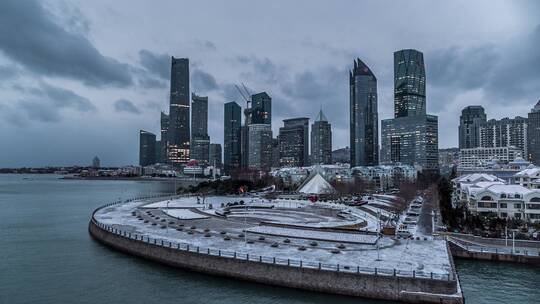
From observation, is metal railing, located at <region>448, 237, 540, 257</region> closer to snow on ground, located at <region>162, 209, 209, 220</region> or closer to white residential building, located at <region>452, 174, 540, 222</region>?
white residential building, located at <region>452, 174, 540, 222</region>

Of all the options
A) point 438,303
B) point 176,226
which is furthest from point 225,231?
point 438,303

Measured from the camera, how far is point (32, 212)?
8975 cm

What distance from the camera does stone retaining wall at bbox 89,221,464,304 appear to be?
29.5m

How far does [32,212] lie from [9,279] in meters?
59.7

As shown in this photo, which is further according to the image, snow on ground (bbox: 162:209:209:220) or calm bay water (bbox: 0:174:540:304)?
snow on ground (bbox: 162:209:209:220)

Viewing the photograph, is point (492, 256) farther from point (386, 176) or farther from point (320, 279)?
point (386, 176)

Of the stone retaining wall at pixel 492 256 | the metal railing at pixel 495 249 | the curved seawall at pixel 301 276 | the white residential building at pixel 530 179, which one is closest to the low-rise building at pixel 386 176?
the white residential building at pixel 530 179

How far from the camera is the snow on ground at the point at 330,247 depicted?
116 feet

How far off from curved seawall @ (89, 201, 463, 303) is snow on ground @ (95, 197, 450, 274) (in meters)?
2.64

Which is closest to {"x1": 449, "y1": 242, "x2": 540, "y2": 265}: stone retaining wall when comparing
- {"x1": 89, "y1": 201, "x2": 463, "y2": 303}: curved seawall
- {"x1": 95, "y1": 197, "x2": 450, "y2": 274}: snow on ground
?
{"x1": 95, "y1": 197, "x2": 450, "y2": 274}: snow on ground

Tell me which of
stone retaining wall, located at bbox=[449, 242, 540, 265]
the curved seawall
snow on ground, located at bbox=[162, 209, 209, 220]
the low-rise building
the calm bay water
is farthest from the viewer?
the low-rise building

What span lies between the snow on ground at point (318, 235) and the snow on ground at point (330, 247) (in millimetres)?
1317

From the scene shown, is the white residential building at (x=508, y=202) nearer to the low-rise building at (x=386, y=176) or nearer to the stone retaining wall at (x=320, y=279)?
the stone retaining wall at (x=320, y=279)

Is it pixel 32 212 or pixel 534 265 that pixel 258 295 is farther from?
pixel 32 212
